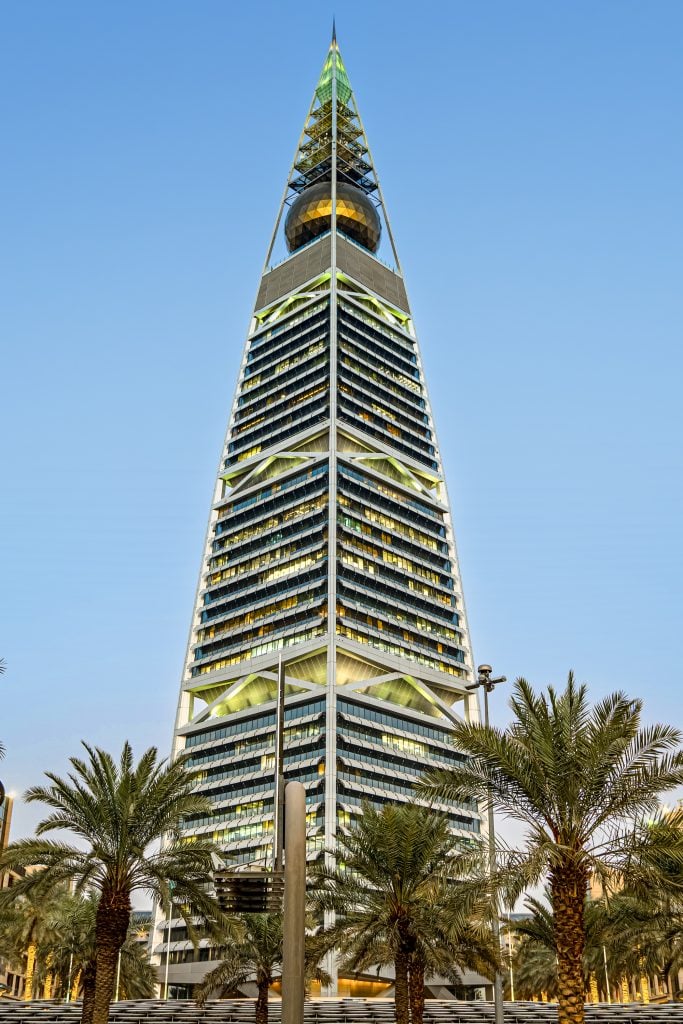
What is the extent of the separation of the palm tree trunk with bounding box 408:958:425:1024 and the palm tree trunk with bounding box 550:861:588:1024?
40.1ft

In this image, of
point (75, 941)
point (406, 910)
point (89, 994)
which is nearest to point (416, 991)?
point (406, 910)

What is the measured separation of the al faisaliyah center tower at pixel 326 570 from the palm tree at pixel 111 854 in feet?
224

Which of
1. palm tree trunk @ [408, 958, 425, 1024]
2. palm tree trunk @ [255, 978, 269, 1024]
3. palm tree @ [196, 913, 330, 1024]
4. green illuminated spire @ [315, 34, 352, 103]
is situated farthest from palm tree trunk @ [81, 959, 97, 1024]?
green illuminated spire @ [315, 34, 352, 103]

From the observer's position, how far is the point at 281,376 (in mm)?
146000

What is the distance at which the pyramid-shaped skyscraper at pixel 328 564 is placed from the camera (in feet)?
373

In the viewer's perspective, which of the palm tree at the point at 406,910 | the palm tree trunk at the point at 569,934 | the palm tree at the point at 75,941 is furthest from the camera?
the palm tree at the point at 75,941

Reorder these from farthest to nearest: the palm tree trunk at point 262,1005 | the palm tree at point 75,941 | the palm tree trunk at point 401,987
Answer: the palm tree at point 75,941 → the palm tree trunk at point 262,1005 → the palm tree trunk at point 401,987

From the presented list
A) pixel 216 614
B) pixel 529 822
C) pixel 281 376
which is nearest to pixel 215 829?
pixel 216 614

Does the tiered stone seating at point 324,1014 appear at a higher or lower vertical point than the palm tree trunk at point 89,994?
lower

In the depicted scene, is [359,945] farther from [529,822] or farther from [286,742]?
[286,742]

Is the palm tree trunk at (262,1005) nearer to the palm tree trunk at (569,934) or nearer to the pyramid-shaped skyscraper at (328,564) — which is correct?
the palm tree trunk at (569,934)

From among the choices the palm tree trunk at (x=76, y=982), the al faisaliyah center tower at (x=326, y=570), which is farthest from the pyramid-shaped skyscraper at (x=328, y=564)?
the palm tree trunk at (x=76, y=982)

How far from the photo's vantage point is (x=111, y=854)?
34094 mm

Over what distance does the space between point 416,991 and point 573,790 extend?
1544 centimetres
